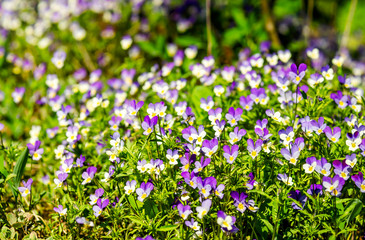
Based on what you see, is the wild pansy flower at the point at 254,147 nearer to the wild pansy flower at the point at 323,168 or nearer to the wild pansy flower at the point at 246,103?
the wild pansy flower at the point at 323,168

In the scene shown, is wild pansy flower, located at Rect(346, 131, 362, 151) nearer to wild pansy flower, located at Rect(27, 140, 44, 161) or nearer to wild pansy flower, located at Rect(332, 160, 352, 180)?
wild pansy flower, located at Rect(332, 160, 352, 180)

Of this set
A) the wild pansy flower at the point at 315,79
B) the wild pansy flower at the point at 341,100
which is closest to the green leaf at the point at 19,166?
the wild pansy flower at the point at 315,79

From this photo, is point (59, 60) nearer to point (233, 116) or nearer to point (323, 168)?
point (233, 116)

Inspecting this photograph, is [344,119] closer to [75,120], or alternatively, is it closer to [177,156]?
[177,156]

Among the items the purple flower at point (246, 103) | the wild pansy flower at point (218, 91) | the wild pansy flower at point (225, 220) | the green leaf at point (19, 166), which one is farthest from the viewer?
the wild pansy flower at point (218, 91)

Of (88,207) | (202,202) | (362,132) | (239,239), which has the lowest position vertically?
(239,239)

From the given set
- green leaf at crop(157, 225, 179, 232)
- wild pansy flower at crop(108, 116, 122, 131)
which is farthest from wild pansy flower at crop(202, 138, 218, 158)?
wild pansy flower at crop(108, 116, 122, 131)

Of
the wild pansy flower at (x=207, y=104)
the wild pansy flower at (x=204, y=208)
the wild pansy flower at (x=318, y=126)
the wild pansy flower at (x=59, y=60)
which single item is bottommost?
the wild pansy flower at (x=204, y=208)

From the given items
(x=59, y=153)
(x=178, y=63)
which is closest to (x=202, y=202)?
(x=59, y=153)

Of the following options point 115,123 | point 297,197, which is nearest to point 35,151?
point 115,123
